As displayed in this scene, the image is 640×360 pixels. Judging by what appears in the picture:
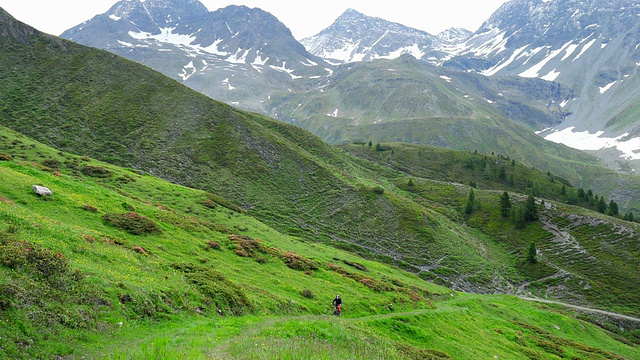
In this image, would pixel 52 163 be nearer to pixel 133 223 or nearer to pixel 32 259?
pixel 133 223

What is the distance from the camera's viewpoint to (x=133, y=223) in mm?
31234

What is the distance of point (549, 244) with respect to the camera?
364ft

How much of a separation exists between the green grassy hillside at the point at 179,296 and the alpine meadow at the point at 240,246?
0.14 metres

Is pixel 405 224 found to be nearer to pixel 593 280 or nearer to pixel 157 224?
pixel 593 280

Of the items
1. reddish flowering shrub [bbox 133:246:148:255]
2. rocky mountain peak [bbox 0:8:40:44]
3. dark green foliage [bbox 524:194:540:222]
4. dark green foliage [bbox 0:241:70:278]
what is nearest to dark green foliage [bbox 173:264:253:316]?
reddish flowering shrub [bbox 133:246:148:255]

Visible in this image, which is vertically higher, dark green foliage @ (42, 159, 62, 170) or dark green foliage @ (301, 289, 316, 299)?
dark green foliage @ (42, 159, 62, 170)

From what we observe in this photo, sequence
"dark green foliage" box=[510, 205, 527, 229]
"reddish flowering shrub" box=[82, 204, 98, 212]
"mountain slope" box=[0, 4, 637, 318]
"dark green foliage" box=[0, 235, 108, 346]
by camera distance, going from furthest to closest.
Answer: "dark green foliage" box=[510, 205, 527, 229]
"mountain slope" box=[0, 4, 637, 318]
"reddish flowering shrub" box=[82, 204, 98, 212]
"dark green foliage" box=[0, 235, 108, 346]

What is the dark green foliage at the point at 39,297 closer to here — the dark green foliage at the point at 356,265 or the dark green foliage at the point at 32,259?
the dark green foliage at the point at 32,259

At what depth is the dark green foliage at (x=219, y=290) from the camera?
858 inches

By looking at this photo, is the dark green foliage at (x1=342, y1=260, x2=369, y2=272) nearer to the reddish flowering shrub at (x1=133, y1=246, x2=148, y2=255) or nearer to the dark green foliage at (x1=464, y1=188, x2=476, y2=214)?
the reddish flowering shrub at (x1=133, y1=246, x2=148, y2=255)

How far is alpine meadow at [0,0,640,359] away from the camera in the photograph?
14.9 meters

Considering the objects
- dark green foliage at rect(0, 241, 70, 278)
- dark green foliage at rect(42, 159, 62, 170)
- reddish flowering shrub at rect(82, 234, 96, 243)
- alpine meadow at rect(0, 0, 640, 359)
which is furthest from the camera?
dark green foliage at rect(42, 159, 62, 170)

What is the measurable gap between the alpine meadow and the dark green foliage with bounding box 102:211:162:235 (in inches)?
7.1

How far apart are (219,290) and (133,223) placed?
555 inches
